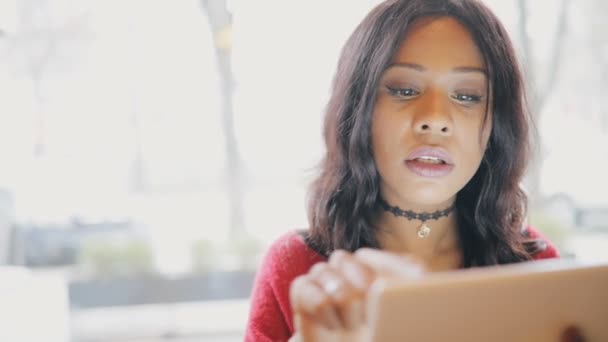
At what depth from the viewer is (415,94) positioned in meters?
0.92

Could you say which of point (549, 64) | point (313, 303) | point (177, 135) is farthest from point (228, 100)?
point (313, 303)

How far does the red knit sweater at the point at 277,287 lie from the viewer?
3.15 feet

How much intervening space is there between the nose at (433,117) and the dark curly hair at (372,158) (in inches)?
3.5

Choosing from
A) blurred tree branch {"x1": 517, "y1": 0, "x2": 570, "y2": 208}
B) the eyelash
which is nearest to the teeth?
the eyelash

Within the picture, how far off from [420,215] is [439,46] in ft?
0.90

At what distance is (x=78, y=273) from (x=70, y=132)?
21.7 inches

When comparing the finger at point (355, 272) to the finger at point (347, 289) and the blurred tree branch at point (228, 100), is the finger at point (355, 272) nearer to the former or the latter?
the finger at point (347, 289)

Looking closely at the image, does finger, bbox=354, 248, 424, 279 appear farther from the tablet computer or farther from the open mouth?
the open mouth

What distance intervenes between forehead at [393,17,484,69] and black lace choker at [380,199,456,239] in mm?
242

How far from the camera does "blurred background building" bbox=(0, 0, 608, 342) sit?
7.11 feet

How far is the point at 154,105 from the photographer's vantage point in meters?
2.21

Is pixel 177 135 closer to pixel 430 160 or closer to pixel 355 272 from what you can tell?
pixel 430 160

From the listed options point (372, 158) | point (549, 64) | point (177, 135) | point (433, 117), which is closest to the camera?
point (433, 117)

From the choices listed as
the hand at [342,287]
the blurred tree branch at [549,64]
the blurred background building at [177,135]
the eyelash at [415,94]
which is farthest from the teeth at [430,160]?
the blurred tree branch at [549,64]
